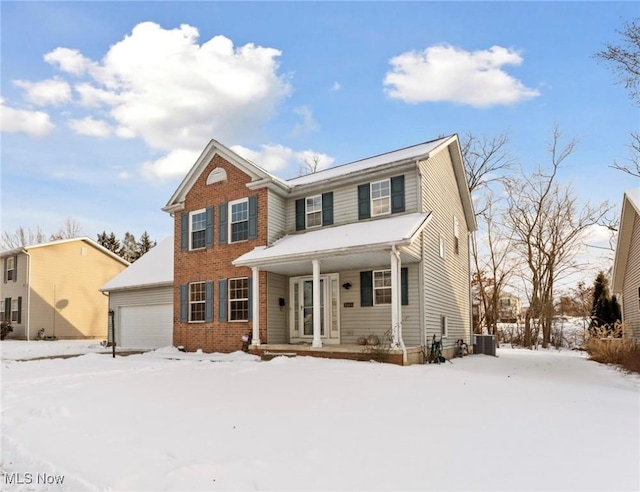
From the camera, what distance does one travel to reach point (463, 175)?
58.6ft

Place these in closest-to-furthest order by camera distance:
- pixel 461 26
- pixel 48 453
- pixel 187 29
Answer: pixel 48 453, pixel 461 26, pixel 187 29

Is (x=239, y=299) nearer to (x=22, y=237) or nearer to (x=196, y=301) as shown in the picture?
(x=196, y=301)

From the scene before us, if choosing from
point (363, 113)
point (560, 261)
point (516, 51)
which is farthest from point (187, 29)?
point (560, 261)

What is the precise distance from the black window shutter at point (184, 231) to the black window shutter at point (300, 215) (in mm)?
4377

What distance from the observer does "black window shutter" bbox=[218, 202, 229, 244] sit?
1573cm

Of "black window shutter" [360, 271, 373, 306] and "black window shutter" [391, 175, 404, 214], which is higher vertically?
"black window shutter" [391, 175, 404, 214]

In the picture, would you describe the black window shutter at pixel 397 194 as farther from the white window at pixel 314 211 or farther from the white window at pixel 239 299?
the white window at pixel 239 299

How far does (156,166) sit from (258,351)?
51.9 feet

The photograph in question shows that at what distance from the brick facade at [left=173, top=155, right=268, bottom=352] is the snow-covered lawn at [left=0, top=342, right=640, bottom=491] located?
5.68 meters

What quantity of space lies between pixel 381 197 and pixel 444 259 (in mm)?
3429

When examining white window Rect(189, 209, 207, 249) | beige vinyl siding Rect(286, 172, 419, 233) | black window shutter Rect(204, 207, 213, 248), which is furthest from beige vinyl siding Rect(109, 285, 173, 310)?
beige vinyl siding Rect(286, 172, 419, 233)

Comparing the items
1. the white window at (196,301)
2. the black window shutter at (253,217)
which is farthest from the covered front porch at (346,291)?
the white window at (196,301)

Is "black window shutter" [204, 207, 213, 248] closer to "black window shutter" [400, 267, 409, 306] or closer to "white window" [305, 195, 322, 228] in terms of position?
"white window" [305, 195, 322, 228]

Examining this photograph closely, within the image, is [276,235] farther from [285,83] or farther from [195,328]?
[285,83]
